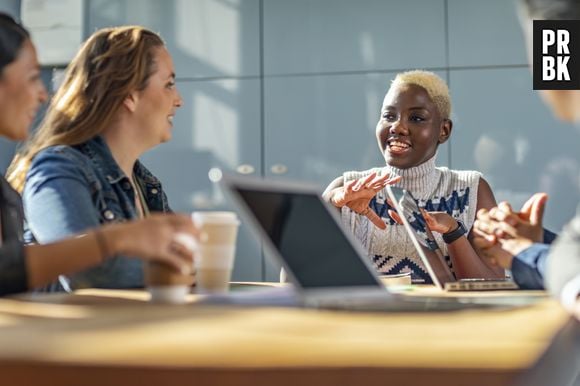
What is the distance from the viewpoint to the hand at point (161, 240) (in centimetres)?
102

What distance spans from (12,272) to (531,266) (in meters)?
0.74

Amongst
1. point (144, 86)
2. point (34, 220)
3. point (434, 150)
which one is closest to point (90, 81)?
point (144, 86)

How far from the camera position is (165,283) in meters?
1.02

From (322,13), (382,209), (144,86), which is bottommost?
(382,209)

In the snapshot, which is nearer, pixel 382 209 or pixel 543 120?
pixel 382 209

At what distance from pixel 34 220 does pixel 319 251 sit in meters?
0.63

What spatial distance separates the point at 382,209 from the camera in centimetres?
250

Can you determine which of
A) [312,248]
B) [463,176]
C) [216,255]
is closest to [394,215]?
[463,176]

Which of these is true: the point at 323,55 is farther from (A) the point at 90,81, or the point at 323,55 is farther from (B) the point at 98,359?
(B) the point at 98,359

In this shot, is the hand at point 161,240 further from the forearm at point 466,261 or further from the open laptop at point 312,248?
the forearm at point 466,261

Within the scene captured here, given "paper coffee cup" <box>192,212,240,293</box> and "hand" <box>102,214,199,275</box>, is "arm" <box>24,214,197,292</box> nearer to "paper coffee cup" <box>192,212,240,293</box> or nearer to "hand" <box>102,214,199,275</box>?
"hand" <box>102,214,199,275</box>

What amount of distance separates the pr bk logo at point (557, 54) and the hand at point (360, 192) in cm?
191

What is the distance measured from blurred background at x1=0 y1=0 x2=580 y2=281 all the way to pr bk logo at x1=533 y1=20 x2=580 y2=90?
156 millimetres

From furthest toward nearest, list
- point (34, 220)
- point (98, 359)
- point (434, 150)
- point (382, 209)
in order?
point (434, 150), point (382, 209), point (34, 220), point (98, 359)
